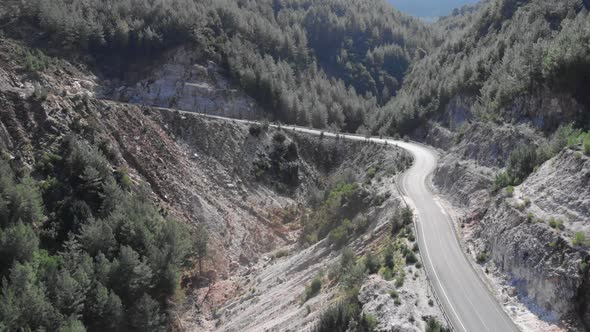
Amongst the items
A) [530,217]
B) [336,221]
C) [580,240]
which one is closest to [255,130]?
[336,221]

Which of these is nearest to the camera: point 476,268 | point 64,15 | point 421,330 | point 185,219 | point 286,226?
point 421,330

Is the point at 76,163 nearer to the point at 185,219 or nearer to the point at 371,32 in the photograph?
the point at 185,219

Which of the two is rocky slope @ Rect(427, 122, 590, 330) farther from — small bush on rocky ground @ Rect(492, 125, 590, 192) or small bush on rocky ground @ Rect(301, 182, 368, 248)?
small bush on rocky ground @ Rect(301, 182, 368, 248)

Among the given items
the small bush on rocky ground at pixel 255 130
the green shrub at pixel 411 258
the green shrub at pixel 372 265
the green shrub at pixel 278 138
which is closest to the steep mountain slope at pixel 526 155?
the green shrub at pixel 411 258

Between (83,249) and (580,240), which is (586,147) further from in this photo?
(83,249)

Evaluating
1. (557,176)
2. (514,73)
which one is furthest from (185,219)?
(514,73)
